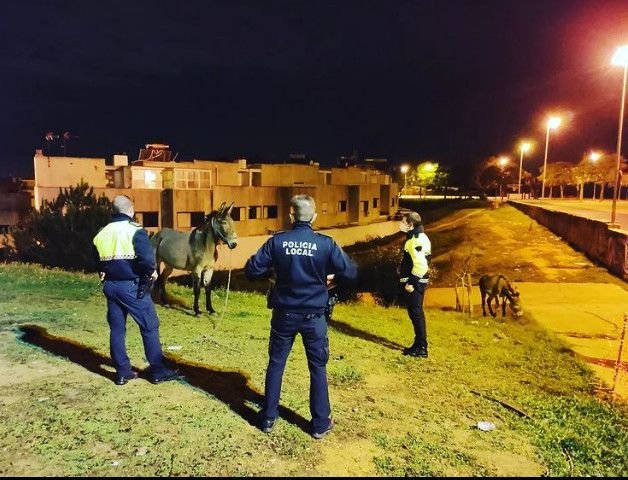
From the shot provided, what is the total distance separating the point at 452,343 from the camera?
28.6 ft

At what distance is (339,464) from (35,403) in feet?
10.2

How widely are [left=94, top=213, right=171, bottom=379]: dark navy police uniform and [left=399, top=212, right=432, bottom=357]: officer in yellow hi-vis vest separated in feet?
11.9

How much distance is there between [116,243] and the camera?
548 cm

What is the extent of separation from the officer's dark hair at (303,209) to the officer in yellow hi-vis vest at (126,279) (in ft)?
6.12

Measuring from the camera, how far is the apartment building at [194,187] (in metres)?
41.9

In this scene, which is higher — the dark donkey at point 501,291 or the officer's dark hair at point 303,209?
the officer's dark hair at point 303,209

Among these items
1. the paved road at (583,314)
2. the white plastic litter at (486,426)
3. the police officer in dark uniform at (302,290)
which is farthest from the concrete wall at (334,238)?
the police officer in dark uniform at (302,290)

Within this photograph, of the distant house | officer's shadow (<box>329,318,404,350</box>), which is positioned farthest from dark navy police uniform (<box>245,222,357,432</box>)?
the distant house

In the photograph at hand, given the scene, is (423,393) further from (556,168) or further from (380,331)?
(556,168)

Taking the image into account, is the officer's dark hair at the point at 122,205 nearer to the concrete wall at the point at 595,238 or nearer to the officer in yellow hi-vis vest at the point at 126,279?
the officer in yellow hi-vis vest at the point at 126,279

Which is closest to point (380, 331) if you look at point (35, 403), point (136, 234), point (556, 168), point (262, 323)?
point (262, 323)

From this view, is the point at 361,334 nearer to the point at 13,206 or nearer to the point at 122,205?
the point at 122,205

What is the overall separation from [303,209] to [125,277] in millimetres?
2261

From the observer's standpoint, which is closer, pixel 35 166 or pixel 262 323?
pixel 262 323
